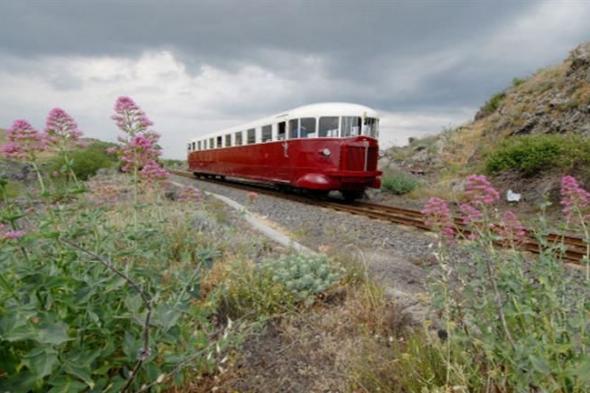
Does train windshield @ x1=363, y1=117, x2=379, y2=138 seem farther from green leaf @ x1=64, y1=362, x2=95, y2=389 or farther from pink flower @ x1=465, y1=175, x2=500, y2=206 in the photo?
green leaf @ x1=64, y1=362, x2=95, y2=389

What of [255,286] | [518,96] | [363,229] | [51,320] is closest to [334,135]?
[363,229]

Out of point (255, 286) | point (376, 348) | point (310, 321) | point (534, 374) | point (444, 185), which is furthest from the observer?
point (444, 185)

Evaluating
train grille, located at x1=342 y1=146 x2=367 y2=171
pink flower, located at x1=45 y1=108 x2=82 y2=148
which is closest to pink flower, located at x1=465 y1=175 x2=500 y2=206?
pink flower, located at x1=45 y1=108 x2=82 y2=148

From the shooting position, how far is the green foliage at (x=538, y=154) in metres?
11.1

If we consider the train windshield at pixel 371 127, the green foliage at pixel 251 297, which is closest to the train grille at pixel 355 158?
the train windshield at pixel 371 127

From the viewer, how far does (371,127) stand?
473 inches

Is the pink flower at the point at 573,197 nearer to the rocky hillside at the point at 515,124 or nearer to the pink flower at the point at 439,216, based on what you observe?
the pink flower at the point at 439,216

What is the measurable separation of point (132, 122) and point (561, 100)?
1861 cm

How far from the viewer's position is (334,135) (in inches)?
444

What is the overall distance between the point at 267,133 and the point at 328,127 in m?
3.05

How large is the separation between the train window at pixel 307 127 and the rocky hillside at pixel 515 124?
4.92m

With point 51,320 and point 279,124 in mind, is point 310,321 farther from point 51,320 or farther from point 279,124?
point 279,124

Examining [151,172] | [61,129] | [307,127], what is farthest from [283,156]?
[61,129]

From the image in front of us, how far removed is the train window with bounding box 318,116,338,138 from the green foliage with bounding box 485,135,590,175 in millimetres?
6012
